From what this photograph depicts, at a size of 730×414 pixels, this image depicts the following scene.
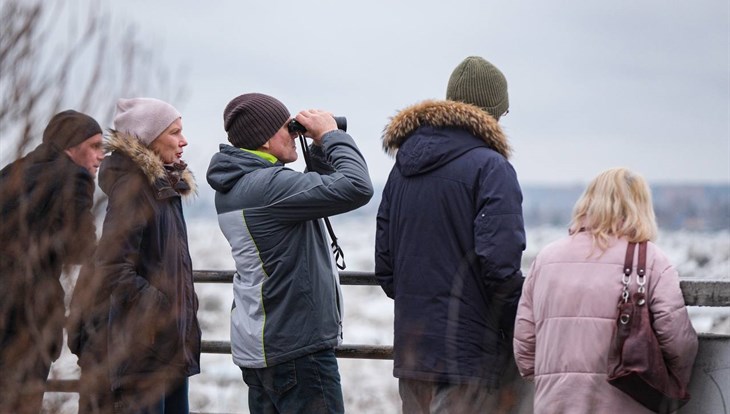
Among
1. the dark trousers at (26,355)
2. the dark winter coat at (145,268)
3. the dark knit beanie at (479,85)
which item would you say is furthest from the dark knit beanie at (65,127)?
the dark knit beanie at (479,85)

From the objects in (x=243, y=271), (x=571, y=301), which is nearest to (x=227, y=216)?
(x=243, y=271)

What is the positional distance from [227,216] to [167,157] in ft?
1.29

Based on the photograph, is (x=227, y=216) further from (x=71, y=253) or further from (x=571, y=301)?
(x=571, y=301)

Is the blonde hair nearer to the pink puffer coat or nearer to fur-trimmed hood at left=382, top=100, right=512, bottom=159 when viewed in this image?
the pink puffer coat

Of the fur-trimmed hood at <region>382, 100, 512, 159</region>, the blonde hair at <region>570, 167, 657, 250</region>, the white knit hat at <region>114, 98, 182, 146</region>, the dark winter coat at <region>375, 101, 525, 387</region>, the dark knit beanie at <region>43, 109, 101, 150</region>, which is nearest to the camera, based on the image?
the dark knit beanie at <region>43, 109, 101, 150</region>

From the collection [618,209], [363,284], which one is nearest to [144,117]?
[363,284]

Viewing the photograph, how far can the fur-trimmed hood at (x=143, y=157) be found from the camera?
4434mm

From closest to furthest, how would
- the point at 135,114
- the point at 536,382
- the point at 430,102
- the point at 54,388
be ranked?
the point at 54,388 < the point at 135,114 < the point at 536,382 < the point at 430,102

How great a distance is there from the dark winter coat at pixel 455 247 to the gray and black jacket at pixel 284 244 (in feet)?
0.80

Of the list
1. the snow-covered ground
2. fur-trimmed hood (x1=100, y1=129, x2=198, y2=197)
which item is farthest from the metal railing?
fur-trimmed hood (x1=100, y1=129, x2=198, y2=197)

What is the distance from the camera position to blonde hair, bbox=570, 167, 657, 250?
165 inches

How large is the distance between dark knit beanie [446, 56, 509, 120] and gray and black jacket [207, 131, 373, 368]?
527 millimetres

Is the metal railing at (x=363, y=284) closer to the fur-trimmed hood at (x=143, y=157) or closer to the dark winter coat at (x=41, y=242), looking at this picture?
the dark winter coat at (x=41, y=242)

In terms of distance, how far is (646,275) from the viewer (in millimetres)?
4102
